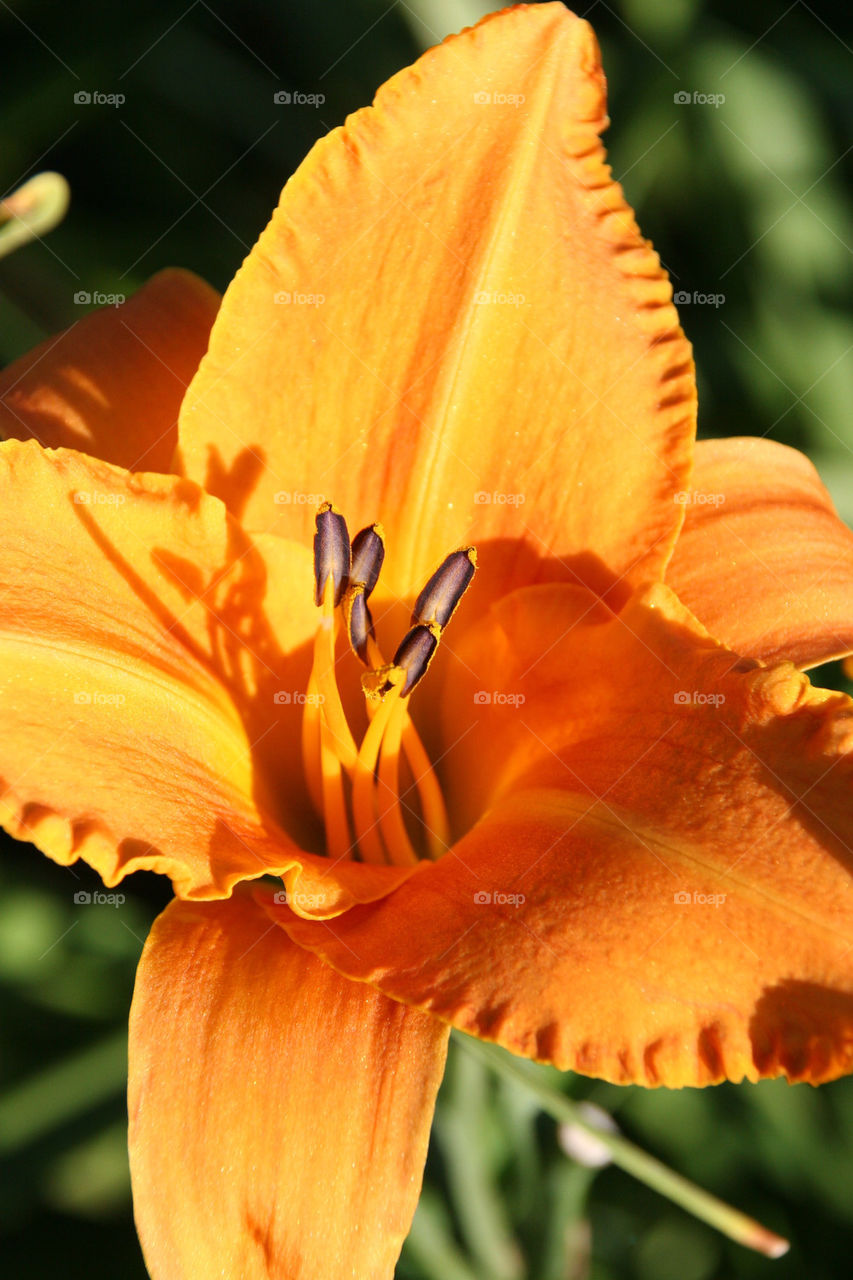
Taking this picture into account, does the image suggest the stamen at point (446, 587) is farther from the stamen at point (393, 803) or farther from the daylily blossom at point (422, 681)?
the stamen at point (393, 803)

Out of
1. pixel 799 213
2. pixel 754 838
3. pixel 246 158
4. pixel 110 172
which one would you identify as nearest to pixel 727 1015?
pixel 754 838

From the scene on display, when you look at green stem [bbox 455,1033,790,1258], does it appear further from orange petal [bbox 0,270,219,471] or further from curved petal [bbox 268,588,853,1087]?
orange petal [bbox 0,270,219,471]

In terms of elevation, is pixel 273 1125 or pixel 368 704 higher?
pixel 368 704

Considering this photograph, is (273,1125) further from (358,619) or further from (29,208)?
(29,208)

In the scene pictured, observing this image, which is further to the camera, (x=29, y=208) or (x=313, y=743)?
(x=313, y=743)

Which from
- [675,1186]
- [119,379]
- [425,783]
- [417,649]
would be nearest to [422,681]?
[425,783]

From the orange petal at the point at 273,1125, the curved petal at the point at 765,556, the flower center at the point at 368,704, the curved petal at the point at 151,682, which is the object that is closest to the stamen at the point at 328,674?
the flower center at the point at 368,704

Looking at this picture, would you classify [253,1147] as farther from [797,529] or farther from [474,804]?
[797,529]
